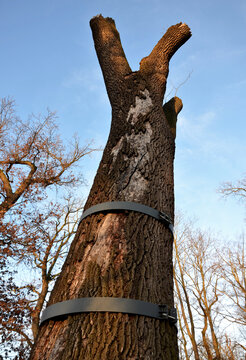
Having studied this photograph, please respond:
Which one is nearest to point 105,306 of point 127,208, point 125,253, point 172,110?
point 125,253

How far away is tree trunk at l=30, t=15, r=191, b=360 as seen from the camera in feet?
4.62

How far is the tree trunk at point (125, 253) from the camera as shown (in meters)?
1.41

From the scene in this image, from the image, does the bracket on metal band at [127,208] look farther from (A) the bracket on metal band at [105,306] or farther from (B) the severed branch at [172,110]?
(B) the severed branch at [172,110]

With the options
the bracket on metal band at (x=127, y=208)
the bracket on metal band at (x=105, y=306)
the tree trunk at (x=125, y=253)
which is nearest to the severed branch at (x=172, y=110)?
the tree trunk at (x=125, y=253)

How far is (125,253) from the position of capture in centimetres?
175

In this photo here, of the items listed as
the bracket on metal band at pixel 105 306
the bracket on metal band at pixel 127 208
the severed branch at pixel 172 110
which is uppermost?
the severed branch at pixel 172 110

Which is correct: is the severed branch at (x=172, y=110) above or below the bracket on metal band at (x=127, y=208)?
above

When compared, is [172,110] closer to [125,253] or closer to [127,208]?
[127,208]

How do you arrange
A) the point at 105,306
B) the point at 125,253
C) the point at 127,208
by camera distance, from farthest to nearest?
1. the point at 127,208
2. the point at 125,253
3. the point at 105,306

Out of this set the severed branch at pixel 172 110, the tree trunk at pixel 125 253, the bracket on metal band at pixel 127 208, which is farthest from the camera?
the severed branch at pixel 172 110

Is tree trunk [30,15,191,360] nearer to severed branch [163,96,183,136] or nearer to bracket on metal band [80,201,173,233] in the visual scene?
bracket on metal band [80,201,173,233]

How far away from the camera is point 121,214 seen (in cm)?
197

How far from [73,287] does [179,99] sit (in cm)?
354

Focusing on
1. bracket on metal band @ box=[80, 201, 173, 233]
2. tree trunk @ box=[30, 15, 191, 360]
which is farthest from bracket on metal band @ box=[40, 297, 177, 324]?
bracket on metal band @ box=[80, 201, 173, 233]
